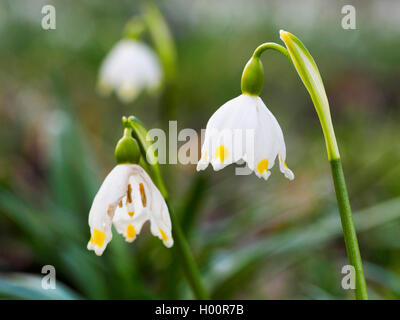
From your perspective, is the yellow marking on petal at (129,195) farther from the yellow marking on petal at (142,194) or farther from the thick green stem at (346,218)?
the thick green stem at (346,218)

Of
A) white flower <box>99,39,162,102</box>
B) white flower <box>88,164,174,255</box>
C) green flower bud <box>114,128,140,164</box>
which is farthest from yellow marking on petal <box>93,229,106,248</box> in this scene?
white flower <box>99,39,162,102</box>

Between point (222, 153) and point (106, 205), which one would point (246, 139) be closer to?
point (222, 153)

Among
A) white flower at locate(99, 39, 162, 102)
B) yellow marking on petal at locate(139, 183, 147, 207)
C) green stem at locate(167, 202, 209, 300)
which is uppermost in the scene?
white flower at locate(99, 39, 162, 102)

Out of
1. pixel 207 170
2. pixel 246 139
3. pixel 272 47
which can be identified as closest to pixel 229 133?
pixel 246 139

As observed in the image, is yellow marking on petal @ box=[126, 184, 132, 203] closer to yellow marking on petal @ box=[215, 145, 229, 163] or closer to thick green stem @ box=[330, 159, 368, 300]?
yellow marking on petal @ box=[215, 145, 229, 163]

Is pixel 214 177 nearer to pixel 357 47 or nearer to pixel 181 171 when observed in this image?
pixel 181 171

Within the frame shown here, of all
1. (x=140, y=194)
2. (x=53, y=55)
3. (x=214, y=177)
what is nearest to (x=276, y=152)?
(x=140, y=194)

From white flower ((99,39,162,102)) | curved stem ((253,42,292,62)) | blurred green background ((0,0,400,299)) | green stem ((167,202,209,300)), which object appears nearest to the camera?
curved stem ((253,42,292,62))
